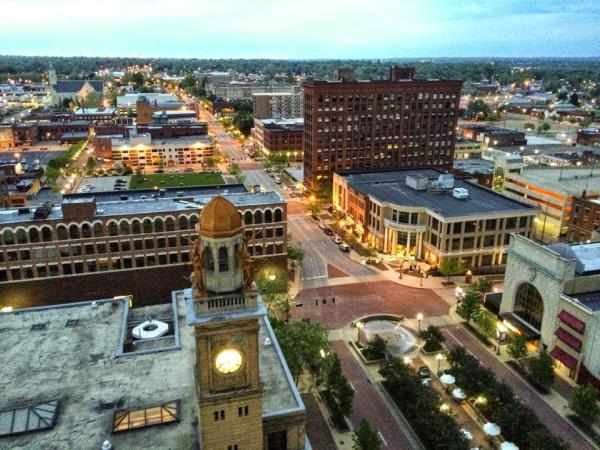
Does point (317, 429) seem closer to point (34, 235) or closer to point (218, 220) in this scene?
point (218, 220)

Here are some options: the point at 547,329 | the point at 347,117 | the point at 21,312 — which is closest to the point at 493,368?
the point at 547,329

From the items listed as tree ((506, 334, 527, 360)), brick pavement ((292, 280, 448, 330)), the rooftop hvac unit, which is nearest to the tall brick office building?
the rooftop hvac unit

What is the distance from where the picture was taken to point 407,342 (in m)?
72.9

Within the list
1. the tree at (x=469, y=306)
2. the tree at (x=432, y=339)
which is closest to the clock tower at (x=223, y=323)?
the tree at (x=432, y=339)

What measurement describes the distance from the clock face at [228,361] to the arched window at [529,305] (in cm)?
5148

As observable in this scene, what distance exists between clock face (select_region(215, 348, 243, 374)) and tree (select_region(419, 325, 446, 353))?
1630 inches

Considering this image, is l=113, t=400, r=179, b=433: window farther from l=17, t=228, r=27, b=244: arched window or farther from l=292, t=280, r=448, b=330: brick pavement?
l=17, t=228, r=27, b=244: arched window

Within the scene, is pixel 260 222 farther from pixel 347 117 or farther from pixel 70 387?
pixel 347 117

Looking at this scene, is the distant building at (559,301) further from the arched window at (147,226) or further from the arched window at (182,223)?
the arched window at (147,226)

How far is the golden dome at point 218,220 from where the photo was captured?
107 ft

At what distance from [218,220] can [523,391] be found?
160ft

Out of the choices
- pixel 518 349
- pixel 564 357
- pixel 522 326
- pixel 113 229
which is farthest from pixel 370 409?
pixel 113 229

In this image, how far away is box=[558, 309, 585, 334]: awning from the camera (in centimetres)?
6134

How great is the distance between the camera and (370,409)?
58281 millimetres
